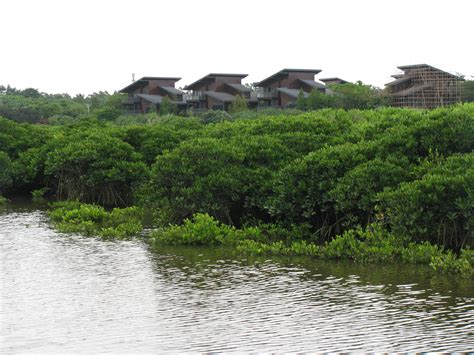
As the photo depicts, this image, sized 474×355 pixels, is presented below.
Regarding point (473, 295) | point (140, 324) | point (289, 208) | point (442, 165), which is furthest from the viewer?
point (289, 208)

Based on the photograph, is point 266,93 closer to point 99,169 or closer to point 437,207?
point 99,169

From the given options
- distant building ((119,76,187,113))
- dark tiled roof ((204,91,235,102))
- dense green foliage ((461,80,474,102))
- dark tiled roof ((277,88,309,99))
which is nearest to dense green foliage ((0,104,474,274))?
dense green foliage ((461,80,474,102))

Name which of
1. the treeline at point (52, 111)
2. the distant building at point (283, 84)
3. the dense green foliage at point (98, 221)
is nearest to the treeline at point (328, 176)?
the dense green foliage at point (98, 221)

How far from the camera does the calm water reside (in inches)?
449

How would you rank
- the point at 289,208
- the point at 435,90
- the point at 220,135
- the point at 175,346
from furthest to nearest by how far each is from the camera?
the point at 435,90
the point at 220,135
the point at 289,208
the point at 175,346

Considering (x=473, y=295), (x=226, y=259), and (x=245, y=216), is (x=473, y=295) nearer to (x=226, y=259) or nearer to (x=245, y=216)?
(x=226, y=259)

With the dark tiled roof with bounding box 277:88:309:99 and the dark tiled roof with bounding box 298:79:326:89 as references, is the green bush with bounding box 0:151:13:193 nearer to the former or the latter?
the dark tiled roof with bounding box 277:88:309:99

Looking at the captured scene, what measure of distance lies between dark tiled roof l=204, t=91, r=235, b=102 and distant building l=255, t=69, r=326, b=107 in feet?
12.2

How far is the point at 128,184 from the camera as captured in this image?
30938 mm

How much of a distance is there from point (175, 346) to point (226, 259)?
6.98 meters

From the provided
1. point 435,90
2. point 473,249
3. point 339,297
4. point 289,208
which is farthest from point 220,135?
point 435,90

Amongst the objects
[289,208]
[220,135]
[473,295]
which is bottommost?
[473,295]

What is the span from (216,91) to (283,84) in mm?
8531

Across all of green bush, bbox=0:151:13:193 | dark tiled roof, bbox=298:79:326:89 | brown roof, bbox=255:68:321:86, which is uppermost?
brown roof, bbox=255:68:321:86
